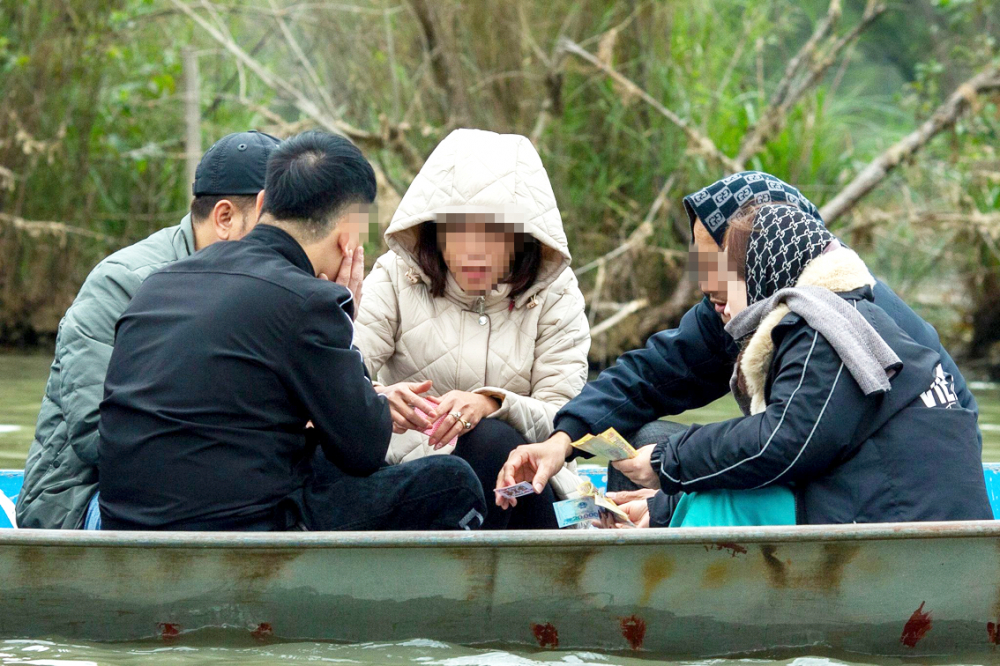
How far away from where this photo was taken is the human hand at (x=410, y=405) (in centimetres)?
319

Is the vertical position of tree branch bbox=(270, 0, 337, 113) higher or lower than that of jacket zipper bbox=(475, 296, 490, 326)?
higher

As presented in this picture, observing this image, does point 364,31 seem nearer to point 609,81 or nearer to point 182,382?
point 609,81

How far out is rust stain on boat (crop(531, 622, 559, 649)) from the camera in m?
2.80

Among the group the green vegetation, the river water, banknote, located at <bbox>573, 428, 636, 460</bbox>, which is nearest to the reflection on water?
the river water

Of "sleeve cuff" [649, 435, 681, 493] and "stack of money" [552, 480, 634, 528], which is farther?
"stack of money" [552, 480, 634, 528]

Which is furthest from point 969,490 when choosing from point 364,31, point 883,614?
point 364,31

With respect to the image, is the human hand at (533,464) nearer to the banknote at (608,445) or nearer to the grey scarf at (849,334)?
the banknote at (608,445)

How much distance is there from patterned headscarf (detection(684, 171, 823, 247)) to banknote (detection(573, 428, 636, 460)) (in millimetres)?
543

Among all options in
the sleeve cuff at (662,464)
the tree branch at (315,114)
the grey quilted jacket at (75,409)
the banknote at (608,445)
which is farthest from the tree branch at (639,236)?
the grey quilted jacket at (75,409)

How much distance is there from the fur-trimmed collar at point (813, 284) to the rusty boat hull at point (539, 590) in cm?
36

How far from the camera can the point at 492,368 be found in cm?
353

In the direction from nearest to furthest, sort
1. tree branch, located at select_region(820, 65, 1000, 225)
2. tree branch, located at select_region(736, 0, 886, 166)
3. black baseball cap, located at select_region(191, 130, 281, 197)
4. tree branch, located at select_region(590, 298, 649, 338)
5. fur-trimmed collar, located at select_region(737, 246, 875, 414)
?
1. fur-trimmed collar, located at select_region(737, 246, 875, 414)
2. black baseball cap, located at select_region(191, 130, 281, 197)
3. tree branch, located at select_region(590, 298, 649, 338)
4. tree branch, located at select_region(820, 65, 1000, 225)
5. tree branch, located at select_region(736, 0, 886, 166)

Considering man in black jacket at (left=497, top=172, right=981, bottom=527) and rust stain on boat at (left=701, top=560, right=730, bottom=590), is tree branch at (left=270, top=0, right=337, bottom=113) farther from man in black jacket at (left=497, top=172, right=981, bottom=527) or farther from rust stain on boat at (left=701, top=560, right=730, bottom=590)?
rust stain on boat at (left=701, top=560, right=730, bottom=590)

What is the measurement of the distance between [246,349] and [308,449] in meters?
0.37
